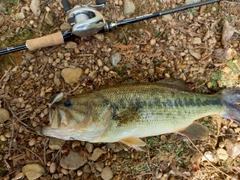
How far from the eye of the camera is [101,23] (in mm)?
3248

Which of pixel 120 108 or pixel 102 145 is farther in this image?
pixel 102 145

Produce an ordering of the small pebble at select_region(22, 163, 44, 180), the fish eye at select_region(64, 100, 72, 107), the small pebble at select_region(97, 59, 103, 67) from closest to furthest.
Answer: the fish eye at select_region(64, 100, 72, 107) < the small pebble at select_region(22, 163, 44, 180) < the small pebble at select_region(97, 59, 103, 67)

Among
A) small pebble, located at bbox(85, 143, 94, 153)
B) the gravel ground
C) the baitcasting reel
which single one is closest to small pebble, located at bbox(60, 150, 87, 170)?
the gravel ground

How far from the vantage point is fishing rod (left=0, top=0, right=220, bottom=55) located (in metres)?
3.20

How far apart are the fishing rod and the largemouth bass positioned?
0.78 m

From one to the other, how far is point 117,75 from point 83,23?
81 centimetres

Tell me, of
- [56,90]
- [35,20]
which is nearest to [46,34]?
[35,20]

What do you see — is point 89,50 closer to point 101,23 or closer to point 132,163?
point 101,23

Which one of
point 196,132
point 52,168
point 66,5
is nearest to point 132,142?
point 196,132

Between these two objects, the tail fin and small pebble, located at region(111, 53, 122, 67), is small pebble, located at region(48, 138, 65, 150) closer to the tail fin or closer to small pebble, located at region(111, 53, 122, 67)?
small pebble, located at region(111, 53, 122, 67)

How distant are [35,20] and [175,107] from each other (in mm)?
2192

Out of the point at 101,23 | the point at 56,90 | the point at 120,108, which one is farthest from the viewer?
the point at 56,90

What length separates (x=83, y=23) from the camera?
3150mm

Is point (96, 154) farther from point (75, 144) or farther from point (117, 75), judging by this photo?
point (117, 75)
